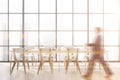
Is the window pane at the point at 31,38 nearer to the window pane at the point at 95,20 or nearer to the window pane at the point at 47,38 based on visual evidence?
the window pane at the point at 47,38

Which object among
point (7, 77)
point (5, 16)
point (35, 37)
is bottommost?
point (7, 77)

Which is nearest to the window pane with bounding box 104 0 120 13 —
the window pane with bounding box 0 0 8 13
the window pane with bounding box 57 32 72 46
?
the window pane with bounding box 57 32 72 46

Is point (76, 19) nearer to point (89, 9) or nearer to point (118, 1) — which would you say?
point (89, 9)

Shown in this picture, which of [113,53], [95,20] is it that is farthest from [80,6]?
[113,53]

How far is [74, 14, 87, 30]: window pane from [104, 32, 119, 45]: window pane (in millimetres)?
904

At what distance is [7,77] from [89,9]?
532 cm

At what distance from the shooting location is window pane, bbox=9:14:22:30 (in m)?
11.9

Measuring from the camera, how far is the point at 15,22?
11.9 m

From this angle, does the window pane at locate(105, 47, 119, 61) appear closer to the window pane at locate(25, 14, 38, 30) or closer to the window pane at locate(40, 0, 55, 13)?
the window pane at locate(40, 0, 55, 13)

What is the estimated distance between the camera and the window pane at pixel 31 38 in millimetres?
12016

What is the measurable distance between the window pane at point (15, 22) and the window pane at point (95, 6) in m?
2.79

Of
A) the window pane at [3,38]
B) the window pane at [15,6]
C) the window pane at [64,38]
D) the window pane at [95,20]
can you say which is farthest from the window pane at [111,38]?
the window pane at [3,38]

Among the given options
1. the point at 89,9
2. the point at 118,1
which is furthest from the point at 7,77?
the point at 118,1

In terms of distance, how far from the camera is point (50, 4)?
11969 mm
